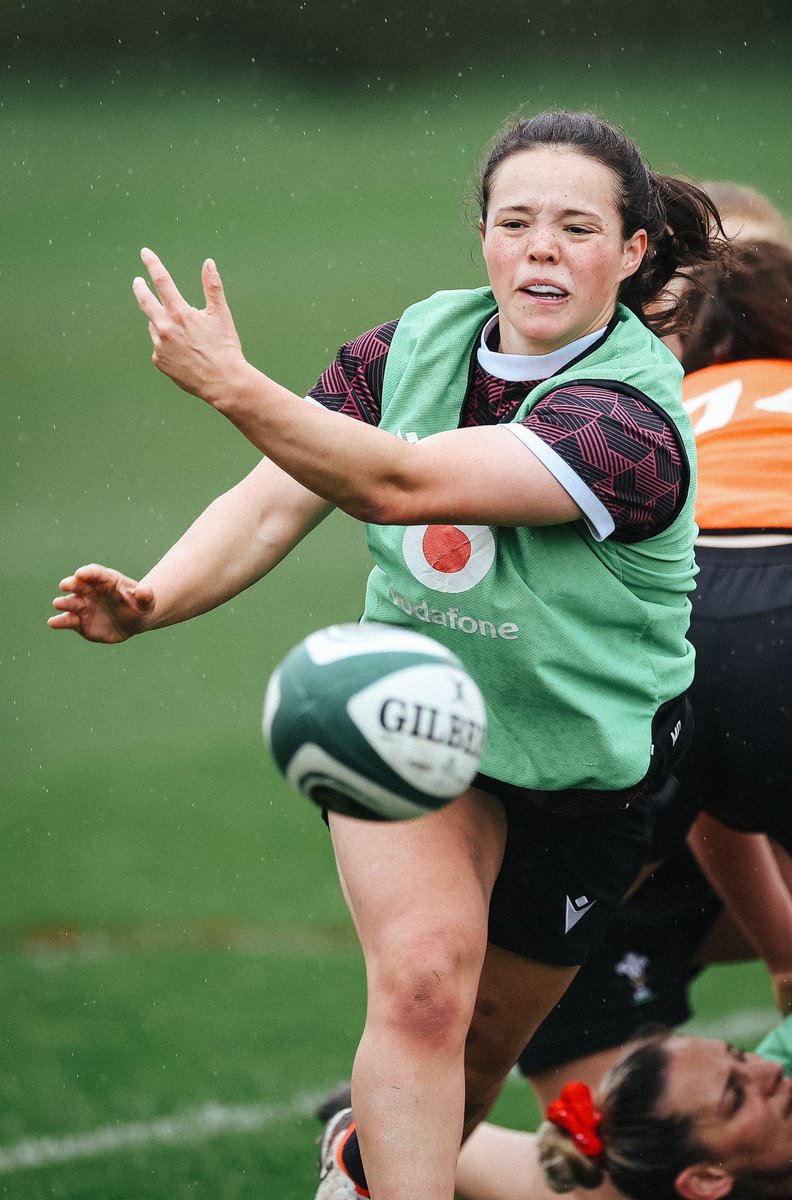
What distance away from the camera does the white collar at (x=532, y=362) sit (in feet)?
9.50

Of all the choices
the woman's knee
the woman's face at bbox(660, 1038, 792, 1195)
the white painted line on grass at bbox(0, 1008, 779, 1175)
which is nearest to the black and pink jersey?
the woman's knee

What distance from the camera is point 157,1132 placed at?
3.92 meters

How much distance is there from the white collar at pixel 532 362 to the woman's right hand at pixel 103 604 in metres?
0.70

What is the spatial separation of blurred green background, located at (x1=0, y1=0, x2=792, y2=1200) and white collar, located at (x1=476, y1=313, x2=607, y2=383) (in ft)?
1.37

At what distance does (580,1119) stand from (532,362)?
64.6 inches

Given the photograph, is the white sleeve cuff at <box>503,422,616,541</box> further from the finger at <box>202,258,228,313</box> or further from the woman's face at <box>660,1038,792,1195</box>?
the woman's face at <box>660,1038,792,1195</box>

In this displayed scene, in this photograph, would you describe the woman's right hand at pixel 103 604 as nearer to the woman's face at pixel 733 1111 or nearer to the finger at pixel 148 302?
the finger at pixel 148 302

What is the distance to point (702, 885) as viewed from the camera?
4387mm

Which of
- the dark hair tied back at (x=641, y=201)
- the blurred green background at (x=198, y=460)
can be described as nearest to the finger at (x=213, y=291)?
the dark hair tied back at (x=641, y=201)

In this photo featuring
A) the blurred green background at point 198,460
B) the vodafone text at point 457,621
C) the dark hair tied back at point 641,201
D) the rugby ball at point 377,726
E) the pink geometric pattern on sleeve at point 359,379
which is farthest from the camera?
the blurred green background at point 198,460

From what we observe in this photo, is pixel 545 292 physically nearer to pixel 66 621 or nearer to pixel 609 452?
pixel 609 452

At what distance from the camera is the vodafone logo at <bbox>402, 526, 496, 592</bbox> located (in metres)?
2.82

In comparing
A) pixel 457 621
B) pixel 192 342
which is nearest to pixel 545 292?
pixel 457 621

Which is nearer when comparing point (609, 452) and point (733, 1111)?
point (609, 452)
